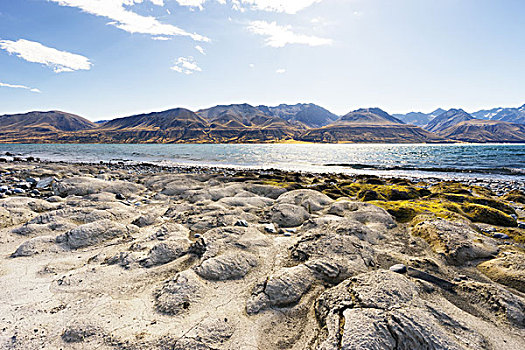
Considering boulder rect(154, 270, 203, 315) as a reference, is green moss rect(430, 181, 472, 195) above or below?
below

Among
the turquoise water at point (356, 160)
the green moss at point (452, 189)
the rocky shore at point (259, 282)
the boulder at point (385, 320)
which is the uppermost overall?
the boulder at point (385, 320)

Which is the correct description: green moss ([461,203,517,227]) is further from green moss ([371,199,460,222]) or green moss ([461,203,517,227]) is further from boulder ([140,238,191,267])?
boulder ([140,238,191,267])

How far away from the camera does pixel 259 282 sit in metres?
5.88

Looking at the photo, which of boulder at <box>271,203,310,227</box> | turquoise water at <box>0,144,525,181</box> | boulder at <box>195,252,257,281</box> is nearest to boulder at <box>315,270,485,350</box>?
boulder at <box>195,252,257,281</box>

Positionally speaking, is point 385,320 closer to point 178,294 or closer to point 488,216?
point 178,294

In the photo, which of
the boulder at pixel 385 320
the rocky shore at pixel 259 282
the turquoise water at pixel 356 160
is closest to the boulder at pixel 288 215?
the rocky shore at pixel 259 282

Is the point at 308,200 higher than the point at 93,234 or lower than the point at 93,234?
higher

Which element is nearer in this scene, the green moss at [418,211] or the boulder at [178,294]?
the boulder at [178,294]

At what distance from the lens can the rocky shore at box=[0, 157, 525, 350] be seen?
433 centimetres

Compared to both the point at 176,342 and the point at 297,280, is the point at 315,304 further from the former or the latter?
the point at 176,342

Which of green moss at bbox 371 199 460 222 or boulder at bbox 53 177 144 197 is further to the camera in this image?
boulder at bbox 53 177 144 197

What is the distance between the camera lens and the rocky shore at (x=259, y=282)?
4332 millimetres

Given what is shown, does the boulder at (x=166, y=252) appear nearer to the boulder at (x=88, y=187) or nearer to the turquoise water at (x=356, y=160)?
the boulder at (x=88, y=187)

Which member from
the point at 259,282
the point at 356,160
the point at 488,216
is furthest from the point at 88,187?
the point at 356,160
